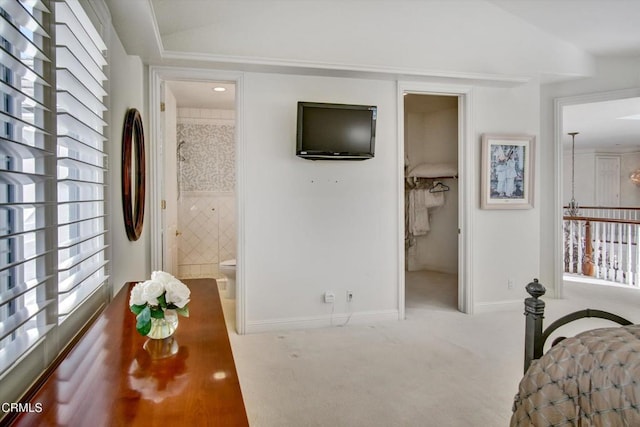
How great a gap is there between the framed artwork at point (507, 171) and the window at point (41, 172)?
349cm

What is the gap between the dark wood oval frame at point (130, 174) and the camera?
7.61 feet

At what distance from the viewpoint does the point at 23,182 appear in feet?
3.26

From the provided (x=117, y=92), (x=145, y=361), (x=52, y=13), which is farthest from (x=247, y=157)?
(x=145, y=361)

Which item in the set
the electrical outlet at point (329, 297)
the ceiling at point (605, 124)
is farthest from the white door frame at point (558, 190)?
the electrical outlet at point (329, 297)

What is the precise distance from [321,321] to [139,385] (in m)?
2.74

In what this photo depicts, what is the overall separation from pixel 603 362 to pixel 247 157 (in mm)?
2824

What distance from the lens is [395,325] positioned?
371 cm

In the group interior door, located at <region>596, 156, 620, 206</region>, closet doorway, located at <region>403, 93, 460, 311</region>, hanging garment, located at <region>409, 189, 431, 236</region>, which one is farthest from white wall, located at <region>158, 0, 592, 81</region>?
interior door, located at <region>596, 156, 620, 206</region>

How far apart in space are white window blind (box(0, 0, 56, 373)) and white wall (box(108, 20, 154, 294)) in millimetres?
796

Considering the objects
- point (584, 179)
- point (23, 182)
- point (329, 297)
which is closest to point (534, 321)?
point (23, 182)

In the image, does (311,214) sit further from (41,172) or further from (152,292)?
(41,172)

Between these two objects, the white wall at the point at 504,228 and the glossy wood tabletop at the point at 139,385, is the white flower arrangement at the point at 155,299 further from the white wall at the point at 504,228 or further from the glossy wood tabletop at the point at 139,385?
the white wall at the point at 504,228

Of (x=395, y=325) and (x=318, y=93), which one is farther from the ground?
(x=318, y=93)

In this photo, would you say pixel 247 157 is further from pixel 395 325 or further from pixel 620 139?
pixel 620 139
